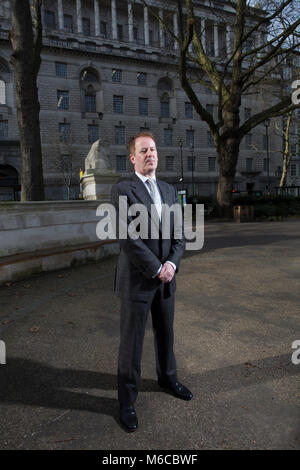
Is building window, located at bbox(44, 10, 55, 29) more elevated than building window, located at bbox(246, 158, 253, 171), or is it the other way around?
building window, located at bbox(44, 10, 55, 29)

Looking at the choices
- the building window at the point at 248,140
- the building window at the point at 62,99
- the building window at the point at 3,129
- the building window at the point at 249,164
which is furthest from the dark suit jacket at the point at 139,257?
the building window at the point at 248,140

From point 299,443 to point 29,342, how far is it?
2851mm

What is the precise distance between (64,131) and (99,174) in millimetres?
36896

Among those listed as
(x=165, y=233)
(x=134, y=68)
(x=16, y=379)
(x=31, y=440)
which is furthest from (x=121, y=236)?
(x=134, y=68)

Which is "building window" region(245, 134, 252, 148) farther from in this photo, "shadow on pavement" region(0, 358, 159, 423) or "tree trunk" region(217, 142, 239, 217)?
"shadow on pavement" region(0, 358, 159, 423)

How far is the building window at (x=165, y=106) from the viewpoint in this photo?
48944mm

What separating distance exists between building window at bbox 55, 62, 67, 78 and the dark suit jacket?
4631 cm

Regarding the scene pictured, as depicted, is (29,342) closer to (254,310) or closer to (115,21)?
(254,310)

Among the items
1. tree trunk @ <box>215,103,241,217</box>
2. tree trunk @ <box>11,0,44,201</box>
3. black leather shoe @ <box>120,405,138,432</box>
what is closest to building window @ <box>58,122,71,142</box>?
tree trunk @ <box>215,103,241,217</box>

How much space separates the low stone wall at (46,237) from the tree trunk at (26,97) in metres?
1.89

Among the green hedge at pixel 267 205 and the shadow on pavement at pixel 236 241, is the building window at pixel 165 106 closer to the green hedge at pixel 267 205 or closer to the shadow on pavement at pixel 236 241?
the green hedge at pixel 267 205

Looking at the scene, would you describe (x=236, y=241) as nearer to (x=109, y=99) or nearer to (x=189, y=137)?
(x=109, y=99)

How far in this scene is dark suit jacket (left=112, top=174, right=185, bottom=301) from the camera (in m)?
2.31

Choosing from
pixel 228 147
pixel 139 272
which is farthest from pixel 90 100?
pixel 139 272
